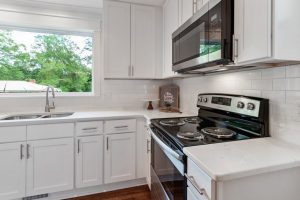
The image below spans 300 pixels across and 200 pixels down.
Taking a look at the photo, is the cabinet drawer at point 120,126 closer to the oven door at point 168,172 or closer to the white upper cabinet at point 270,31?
the oven door at point 168,172

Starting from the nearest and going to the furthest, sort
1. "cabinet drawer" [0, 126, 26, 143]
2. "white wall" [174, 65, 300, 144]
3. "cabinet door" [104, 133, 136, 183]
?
"white wall" [174, 65, 300, 144]
"cabinet drawer" [0, 126, 26, 143]
"cabinet door" [104, 133, 136, 183]

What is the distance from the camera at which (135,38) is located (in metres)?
2.39

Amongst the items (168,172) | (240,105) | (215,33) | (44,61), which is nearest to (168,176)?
(168,172)

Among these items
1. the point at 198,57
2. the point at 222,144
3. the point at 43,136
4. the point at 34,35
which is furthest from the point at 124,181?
the point at 34,35

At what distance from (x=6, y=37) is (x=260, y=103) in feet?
9.55

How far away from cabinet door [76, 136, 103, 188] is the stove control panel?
122 cm

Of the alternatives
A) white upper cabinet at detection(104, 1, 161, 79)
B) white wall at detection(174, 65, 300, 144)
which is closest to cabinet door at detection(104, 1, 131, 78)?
white upper cabinet at detection(104, 1, 161, 79)

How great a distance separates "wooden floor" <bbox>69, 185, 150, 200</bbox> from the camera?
2023 mm

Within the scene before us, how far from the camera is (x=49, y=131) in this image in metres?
1.87

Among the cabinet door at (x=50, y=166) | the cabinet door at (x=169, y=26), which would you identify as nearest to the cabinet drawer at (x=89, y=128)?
the cabinet door at (x=50, y=166)

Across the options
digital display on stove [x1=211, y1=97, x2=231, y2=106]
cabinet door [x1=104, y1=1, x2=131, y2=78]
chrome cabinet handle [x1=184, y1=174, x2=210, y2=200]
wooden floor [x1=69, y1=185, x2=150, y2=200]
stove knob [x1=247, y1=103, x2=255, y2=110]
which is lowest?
wooden floor [x1=69, y1=185, x2=150, y2=200]

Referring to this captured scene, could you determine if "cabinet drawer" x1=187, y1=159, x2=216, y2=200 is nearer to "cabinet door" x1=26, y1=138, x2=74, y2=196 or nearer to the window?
"cabinet door" x1=26, y1=138, x2=74, y2=196

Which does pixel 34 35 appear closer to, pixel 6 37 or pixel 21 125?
pixel 6 37

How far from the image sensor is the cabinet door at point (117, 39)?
7.49ft
